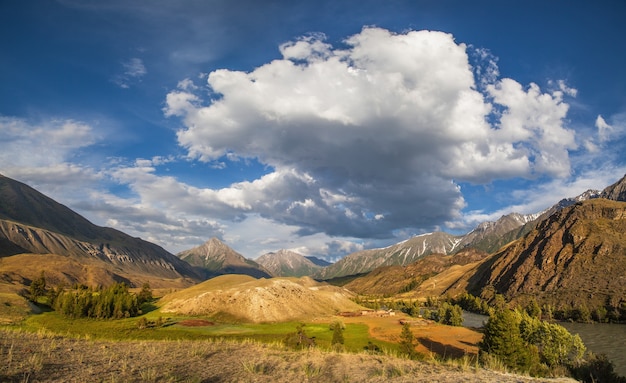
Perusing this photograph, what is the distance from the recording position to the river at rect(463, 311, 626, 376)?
2384 inches

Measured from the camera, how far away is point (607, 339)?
8244 cm

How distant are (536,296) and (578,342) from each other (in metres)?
120

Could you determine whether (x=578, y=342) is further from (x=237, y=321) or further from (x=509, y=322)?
(x=237, y=321)

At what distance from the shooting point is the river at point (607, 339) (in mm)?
60566

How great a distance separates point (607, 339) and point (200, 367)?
98634 millimetres

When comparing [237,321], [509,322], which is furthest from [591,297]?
[237,321]

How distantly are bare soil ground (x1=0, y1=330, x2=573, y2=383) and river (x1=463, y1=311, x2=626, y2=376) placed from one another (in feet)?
154

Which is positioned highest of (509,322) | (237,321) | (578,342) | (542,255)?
(542,255)

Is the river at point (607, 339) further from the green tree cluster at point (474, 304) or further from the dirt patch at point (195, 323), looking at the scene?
the dirt patch at point (195, 323)

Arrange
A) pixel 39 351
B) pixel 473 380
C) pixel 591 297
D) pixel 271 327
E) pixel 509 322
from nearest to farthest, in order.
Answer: pixel 473 380, pixel 39 351, pixel 509 322, pixel 271 327, pixel 591 297

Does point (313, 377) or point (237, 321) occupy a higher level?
point (313, 377)

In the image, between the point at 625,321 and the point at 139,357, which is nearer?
the point at 139,357

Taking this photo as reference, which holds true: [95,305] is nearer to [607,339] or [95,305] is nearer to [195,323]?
[195,323]

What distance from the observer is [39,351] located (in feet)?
73.0
